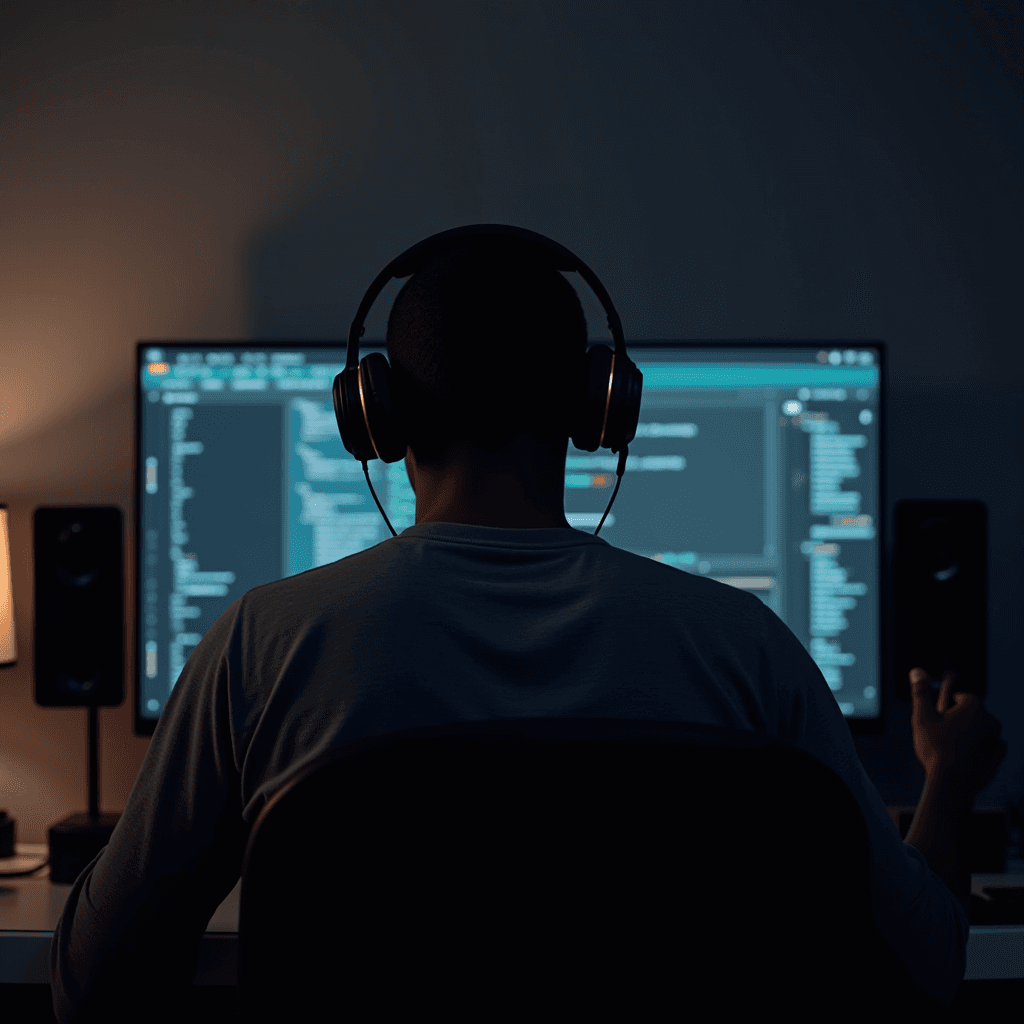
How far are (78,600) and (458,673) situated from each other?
1133 mm

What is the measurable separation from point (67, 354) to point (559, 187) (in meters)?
1.01

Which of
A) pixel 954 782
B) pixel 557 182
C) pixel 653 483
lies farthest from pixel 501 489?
pixel 557 182

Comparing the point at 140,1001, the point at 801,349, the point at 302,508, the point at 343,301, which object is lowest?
the point at 140,1001

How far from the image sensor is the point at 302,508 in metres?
1.49

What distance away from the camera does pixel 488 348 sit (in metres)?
0.74

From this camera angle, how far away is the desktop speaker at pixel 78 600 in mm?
1488

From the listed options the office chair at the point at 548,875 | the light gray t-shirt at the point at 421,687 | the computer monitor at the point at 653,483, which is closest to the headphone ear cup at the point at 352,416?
the light gray t-shirt at the point at 421,687

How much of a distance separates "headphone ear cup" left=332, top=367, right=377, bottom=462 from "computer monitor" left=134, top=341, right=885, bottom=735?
0.57 meters

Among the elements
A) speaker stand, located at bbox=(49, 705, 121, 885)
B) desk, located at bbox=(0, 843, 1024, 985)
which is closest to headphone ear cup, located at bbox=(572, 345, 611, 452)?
desk, located at bbox=(0, 843, 1024, 985)

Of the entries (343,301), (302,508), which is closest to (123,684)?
(302,508)

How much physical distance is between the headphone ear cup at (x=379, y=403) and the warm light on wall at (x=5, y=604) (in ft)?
3.41

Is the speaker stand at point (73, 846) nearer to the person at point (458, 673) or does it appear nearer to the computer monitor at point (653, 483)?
the computer monitor at point (653, 483)

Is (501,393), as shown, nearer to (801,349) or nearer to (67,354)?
(801,349)

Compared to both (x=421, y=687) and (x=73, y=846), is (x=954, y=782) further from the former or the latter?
(x=73, y=846)
